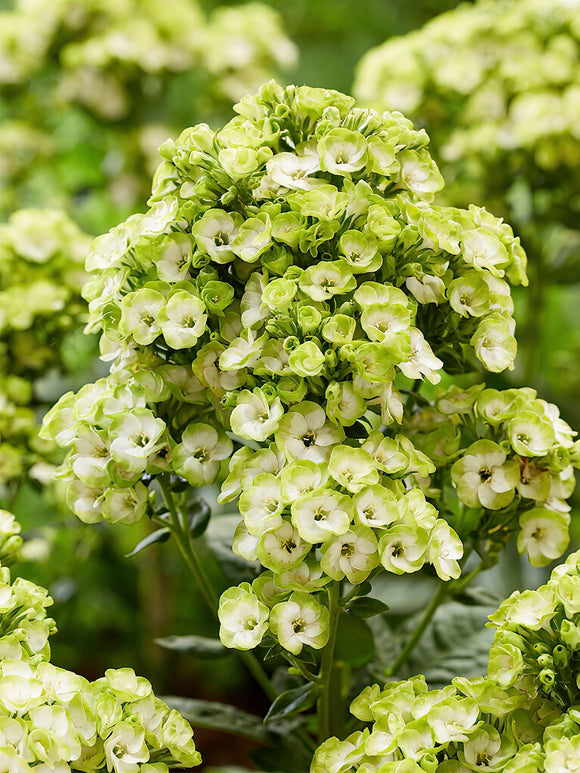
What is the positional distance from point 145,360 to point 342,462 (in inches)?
6.1

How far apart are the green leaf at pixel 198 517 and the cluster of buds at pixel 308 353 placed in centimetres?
8

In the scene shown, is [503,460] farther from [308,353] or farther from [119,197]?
[119,197]

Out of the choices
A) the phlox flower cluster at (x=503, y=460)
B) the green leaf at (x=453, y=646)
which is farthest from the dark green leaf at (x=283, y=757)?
the phlox flower cluster at (x=503, y=460)

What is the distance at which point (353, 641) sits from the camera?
63 cm

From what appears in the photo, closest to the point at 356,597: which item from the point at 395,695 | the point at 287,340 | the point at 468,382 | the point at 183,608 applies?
the point at 395,695

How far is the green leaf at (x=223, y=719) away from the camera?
65 cm

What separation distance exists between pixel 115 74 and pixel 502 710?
1024mm

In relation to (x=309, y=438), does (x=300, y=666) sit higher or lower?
lower

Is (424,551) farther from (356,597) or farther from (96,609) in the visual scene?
(96,609)

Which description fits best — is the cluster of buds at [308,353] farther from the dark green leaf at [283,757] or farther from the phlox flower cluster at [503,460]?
the dark green leaf at [283,757]

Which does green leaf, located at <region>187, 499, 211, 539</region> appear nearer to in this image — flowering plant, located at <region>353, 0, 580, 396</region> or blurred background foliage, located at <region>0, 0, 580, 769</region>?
blurred background foliage, located at <region>0, 0, 580, 769</region>

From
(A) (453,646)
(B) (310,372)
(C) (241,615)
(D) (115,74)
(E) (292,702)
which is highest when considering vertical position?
(D) (115,74)

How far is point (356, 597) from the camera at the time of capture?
539 millimetres

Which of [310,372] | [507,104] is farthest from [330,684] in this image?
[507,104]
